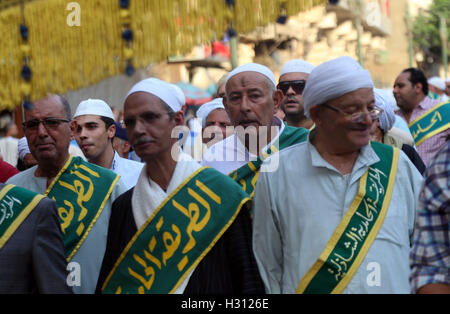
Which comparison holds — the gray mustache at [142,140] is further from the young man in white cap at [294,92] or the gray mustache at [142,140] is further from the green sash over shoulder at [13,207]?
the young man in white cap at [294,92]

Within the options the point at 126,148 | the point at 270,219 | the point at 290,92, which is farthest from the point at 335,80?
the point at 126,148

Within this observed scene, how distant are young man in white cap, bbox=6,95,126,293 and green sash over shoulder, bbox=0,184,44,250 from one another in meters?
0.80

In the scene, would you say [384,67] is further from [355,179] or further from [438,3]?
[355,179]

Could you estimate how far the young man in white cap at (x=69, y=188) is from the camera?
4.13m

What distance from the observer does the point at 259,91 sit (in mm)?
4293

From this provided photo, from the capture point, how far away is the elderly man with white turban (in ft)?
9.95

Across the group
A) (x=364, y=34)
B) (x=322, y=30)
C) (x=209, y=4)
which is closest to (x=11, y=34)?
(x=209, y=4)

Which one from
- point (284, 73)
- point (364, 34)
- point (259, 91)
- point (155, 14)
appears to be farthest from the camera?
point (364, 34)

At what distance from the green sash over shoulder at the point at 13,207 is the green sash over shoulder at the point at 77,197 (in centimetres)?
80

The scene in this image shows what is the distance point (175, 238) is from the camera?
3377mm

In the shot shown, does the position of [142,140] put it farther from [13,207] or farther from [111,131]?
[111,131]

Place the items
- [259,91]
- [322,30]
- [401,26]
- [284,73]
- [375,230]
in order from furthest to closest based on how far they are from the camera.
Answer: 1. [401,26]
2. [322,30]
3. [284,73]
4. [259,91]
5. [375,230]

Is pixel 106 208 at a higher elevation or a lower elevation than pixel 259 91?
lower

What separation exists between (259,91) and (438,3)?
139 ft
